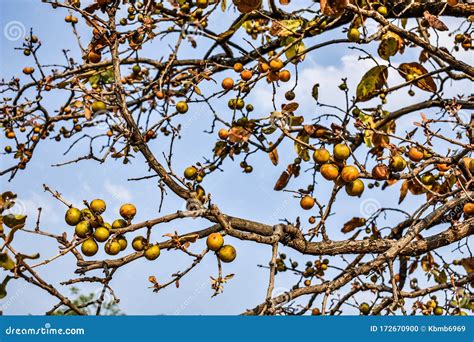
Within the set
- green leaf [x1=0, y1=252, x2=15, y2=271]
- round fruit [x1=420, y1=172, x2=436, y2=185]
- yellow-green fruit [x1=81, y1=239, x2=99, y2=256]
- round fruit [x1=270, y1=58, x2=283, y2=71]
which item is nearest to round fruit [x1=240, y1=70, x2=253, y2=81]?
round fruit [x1=270, y1=58, x2=283, y2=71]

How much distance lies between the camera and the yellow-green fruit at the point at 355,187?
2.14 metres

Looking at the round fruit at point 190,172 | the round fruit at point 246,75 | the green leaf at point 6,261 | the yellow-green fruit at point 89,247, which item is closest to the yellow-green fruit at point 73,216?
the yellow-green fruit at point 89,247

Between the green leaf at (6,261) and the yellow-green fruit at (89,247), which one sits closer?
the green leaf at (6,261)

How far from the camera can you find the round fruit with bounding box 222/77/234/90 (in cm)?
288

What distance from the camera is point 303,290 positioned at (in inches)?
82.6

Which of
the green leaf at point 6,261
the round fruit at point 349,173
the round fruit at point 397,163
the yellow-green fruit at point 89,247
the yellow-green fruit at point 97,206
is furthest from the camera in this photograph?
the round fruit at point 397,163

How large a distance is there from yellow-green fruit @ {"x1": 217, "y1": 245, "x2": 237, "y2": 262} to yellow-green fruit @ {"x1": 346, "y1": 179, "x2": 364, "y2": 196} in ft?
1.77

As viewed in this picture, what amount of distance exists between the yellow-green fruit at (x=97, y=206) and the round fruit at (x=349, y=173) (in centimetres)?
92

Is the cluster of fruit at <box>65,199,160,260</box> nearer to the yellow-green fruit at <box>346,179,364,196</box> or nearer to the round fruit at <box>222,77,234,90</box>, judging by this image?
the yellow-green fruit at <box>346,179,364,196</box>

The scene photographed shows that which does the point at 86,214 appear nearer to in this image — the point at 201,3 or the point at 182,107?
the point at 182,107

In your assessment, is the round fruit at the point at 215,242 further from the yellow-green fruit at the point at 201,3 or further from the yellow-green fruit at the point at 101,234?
the yellow-green fruit at the point at 201,3

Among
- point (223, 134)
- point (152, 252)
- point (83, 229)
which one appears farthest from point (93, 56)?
point (152, 252)

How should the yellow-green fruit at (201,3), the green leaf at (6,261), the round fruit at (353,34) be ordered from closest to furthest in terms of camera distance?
the green leaf at (6,261) < the round fruit at (353,34) < the yellow-green fruit at (201,3)

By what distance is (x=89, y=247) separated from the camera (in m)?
1.86
